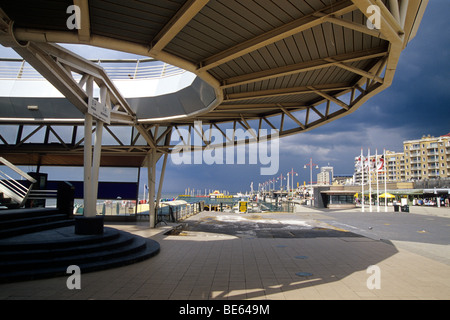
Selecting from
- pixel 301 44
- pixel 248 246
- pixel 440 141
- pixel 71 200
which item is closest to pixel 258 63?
pixel 301 44

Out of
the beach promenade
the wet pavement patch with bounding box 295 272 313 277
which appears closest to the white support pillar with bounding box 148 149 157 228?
the beach promenade

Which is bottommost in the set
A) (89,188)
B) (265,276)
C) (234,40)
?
(265,276)

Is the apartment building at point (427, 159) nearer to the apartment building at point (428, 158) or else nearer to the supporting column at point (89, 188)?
the apartment building at point (428, 158)

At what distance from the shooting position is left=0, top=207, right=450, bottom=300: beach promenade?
19.6ft

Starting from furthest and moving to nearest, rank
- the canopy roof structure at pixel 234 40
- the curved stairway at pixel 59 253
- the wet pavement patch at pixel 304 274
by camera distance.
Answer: the wet pavement patch at pixel 304 274, the curved stairway at pixel 59 253, the canopy roof structure at pixel 234 40

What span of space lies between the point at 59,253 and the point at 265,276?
19.6ft

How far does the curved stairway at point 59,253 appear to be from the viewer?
699 centimetres

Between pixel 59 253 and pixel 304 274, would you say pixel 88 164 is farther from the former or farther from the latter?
pixel 304 274

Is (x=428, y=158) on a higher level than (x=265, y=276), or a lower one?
higher

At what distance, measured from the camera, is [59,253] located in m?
7.87

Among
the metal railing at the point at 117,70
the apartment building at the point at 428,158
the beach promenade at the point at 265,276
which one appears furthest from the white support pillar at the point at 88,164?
the apartment building at the point at 428,158

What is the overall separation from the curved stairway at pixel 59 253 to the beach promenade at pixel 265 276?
11.5 inches

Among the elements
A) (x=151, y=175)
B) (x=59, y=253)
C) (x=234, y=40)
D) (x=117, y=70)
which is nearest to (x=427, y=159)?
(x=151, y=175)

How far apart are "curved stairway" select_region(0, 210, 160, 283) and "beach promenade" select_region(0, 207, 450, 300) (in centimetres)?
29
